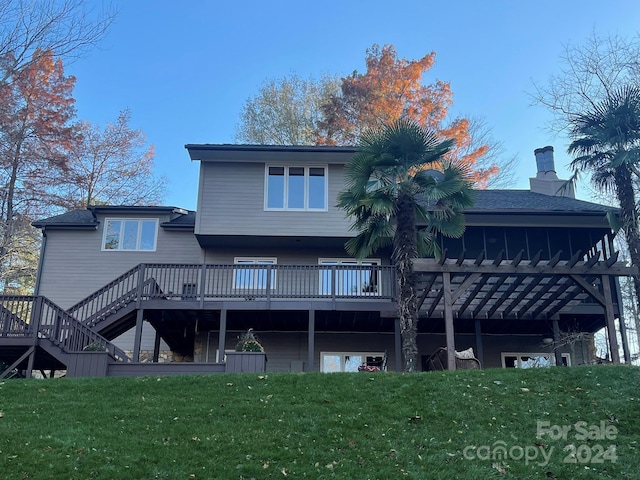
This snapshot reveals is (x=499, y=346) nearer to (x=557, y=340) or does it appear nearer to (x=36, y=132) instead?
(x=557, y=340)

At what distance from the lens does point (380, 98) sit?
30.0m

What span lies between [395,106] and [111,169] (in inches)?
569

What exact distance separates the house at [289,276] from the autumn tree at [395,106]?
9736 mm

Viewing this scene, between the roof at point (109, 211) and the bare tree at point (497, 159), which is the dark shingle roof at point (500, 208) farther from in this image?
the bare tree at point (497, 159)

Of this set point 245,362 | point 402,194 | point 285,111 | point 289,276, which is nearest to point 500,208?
point 402,194

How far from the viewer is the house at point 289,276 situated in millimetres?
15555

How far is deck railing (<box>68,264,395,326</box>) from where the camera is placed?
1498cm

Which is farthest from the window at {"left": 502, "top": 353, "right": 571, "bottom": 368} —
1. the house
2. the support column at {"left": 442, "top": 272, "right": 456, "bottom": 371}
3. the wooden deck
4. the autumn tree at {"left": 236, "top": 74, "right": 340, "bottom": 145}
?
the autumn tree at {"left": 236, "top": 74, "right": 340, "bottom": 145}

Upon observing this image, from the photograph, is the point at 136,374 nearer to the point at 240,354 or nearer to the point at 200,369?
the point at 200,369

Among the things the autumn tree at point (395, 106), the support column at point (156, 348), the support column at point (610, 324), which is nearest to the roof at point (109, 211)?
the support column at point (156, 348)

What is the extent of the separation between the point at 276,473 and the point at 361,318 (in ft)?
31.3

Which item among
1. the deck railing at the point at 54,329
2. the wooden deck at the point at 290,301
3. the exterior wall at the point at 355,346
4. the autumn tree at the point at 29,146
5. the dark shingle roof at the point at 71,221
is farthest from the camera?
the autumn tree at the point at 29,146

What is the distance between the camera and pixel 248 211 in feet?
59.1

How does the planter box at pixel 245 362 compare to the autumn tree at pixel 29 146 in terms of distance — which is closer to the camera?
the planter box at pixel 245 362
